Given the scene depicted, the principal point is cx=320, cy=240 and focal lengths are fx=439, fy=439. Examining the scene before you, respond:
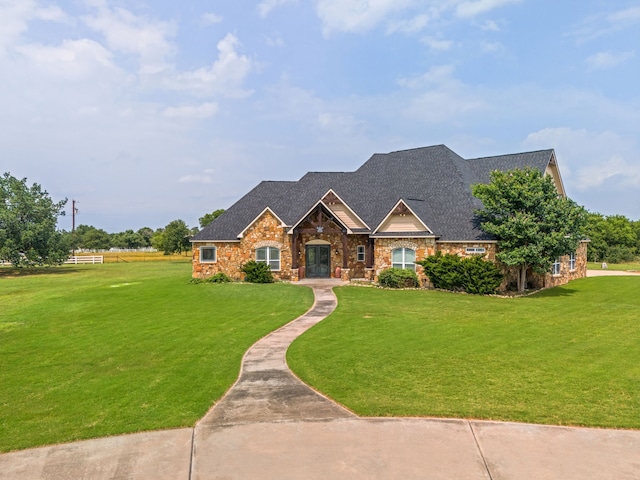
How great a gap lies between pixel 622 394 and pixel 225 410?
774cm

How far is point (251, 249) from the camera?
103ft

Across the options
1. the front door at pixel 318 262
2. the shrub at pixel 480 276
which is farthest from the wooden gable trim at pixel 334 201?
the shrub at pixel 480 276

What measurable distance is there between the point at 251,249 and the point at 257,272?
217 cm

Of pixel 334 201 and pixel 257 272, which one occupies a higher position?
pixel 334 201

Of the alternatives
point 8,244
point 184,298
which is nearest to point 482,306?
point 184,298

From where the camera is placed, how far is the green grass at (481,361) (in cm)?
807

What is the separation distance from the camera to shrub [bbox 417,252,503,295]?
81.4ft

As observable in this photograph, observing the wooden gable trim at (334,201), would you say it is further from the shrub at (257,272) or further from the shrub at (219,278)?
the shrub at (219,278)

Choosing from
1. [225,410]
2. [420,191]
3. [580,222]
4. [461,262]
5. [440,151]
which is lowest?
[225,410]

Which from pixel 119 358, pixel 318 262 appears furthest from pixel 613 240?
pixel 119 358

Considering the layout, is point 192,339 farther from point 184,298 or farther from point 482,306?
point 482,306

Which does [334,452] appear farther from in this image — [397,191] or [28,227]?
[28,227]

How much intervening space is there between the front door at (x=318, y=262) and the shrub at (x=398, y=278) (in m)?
5.22

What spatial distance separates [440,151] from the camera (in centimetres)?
3494
